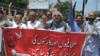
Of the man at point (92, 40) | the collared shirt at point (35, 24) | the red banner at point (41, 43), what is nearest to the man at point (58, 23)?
the red banner at point (41, 43)

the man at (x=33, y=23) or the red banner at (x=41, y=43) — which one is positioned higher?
the man at (x=33, y=23)

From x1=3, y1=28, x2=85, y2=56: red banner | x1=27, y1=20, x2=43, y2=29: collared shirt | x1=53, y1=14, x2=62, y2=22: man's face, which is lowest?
x1=3, y1=28, x2=85, y2=56: red banner

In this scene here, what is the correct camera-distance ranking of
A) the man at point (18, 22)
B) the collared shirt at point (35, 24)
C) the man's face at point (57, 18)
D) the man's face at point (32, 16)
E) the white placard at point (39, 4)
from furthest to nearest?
the white placard at point (39, 4), the man at point (18, 22), the collared shirt at point (35, 24), the man's face at point (32, 16), the man's face at point (57, 18)

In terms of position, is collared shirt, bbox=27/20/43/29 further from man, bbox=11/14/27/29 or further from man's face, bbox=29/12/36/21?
man, bbox=11/14/27/29

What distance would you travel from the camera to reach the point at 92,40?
38.1 feet

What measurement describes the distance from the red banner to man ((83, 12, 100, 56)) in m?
0.21

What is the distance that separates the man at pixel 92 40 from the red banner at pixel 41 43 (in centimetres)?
21

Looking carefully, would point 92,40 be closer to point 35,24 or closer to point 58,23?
point 58,23

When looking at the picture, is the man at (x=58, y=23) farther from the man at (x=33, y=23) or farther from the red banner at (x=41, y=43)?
the man at (x=33, y=23)

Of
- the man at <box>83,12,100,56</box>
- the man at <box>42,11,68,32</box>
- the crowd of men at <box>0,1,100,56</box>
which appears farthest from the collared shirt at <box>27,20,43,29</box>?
the man at <box>83,12,100,56</box>

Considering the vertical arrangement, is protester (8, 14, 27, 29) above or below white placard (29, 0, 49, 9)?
below

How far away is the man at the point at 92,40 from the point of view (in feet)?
37.9

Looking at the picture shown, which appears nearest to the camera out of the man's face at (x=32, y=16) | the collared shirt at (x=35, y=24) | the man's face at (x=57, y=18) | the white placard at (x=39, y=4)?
the man's face at (x=57, y=18)

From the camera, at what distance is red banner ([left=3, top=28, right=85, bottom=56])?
1155 centimetres
